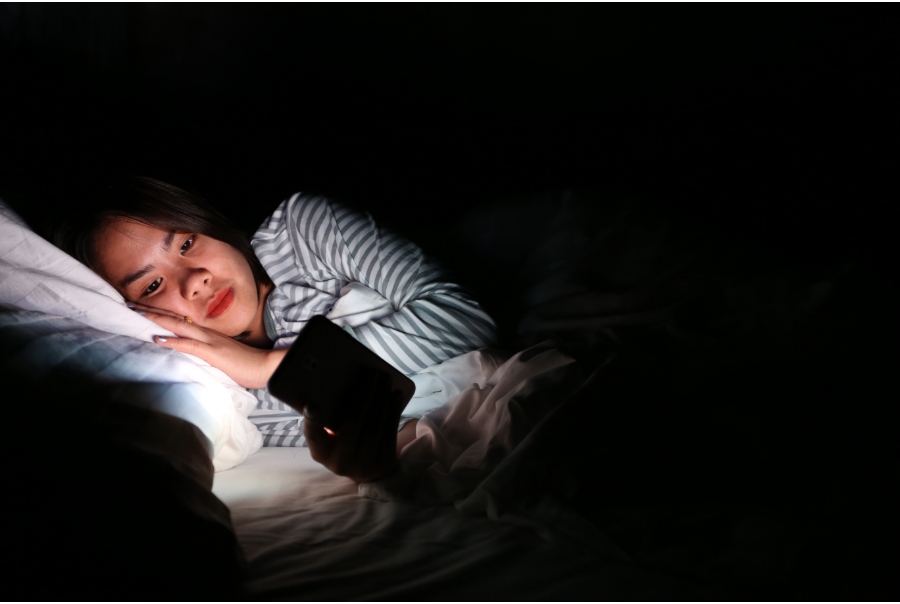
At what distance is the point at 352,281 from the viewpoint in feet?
3.81

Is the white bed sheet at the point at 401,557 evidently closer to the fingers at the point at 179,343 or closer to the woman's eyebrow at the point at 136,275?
the fingers at the point at 179,343

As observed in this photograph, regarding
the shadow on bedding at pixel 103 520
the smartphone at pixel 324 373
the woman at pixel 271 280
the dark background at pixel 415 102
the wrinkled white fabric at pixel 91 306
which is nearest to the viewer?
the shadow on bedding at pixel 103 520

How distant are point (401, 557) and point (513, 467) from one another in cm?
16

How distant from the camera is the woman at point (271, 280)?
3.26 ft

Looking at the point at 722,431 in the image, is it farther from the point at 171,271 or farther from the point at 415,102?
the point at 415,102

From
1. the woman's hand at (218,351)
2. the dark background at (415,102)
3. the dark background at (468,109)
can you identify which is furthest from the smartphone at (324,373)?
the dark background at (415,102)

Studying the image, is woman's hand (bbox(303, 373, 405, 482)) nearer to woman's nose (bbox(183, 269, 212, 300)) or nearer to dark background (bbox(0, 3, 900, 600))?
woman's nose (bbox(183, 269, 212, 300))

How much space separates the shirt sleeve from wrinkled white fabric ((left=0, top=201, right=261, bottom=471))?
0.79 feet

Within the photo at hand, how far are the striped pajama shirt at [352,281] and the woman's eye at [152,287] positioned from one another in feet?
0.69

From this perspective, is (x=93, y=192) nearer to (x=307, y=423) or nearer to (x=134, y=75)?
(x=134, y=75)

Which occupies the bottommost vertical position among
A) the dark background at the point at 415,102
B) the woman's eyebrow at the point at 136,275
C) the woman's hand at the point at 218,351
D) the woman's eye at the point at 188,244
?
the woman's hand at the point at 218,351

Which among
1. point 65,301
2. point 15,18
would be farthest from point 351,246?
point 15,18

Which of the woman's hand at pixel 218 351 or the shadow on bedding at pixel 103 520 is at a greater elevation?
the shadow on bedding at pixel 103 520

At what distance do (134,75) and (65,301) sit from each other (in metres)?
0.75
